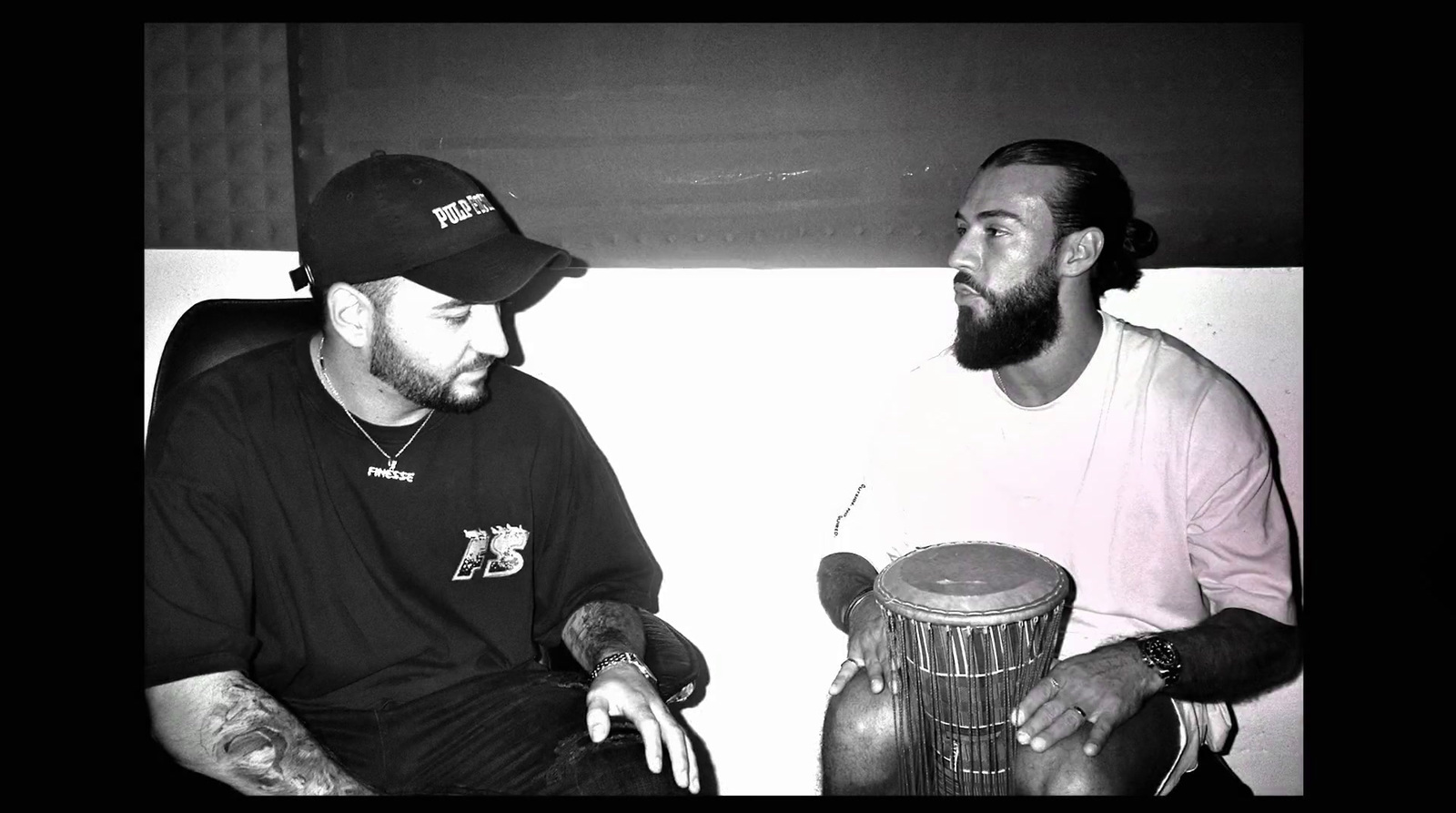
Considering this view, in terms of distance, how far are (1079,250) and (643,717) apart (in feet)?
4.12

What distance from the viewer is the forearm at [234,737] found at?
1.62m

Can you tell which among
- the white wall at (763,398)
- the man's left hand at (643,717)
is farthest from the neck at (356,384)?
the man's left hand at (643,717)

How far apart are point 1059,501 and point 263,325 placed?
1.60m

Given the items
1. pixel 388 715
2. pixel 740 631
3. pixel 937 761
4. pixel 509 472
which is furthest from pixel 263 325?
pixel 937 761

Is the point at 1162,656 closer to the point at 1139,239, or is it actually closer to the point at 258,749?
the point at 1139,239

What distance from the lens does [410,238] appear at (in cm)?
187

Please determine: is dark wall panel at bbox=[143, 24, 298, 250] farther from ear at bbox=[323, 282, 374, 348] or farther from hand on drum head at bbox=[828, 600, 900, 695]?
hand on drum head at bbox=[828, 600, 900, 695]

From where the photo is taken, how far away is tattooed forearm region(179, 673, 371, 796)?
1.62 m

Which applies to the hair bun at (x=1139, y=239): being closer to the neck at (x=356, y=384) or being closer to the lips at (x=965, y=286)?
the lips at (x=965, y=286)

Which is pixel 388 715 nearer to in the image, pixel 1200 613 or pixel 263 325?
pixel 263 325

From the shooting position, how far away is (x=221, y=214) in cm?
237

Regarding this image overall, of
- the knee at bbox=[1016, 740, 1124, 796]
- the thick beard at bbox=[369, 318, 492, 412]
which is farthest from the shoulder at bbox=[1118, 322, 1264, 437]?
the thick beard at bbox=[369, 318, 492, 412]

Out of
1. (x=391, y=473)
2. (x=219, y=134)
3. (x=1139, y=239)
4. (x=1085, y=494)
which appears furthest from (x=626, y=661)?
(x=219, y=134)

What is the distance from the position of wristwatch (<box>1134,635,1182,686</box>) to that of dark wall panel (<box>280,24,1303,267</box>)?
0.87 meters
